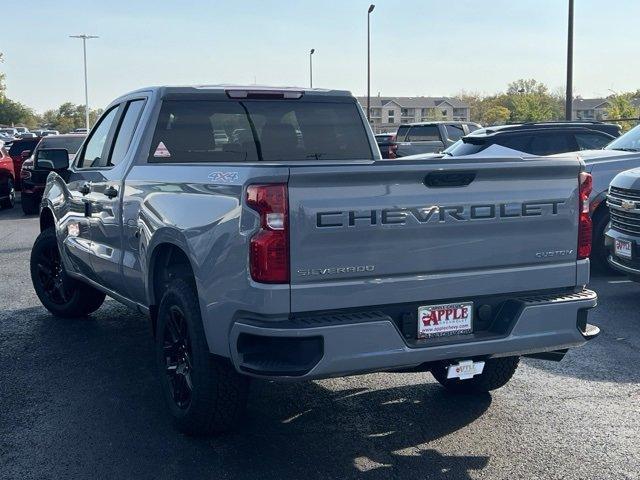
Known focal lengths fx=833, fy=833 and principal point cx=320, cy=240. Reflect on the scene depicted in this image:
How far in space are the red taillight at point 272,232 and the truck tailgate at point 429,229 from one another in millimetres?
39

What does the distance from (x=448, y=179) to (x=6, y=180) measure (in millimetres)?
18292

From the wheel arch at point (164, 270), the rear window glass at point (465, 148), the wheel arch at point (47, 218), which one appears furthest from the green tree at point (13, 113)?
the wheel arch at point (164, 270)

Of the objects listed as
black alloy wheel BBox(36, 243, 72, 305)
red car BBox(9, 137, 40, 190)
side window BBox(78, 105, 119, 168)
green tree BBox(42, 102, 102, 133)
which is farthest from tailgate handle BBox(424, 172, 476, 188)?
green tree BBox(42, 102, 102, 133)

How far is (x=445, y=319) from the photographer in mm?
4188

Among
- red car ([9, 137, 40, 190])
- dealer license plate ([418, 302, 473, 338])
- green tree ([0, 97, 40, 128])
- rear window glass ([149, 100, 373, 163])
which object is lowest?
dealer license plate ([418, 302, 473, 338])

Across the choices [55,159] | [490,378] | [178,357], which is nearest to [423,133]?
[55,159]

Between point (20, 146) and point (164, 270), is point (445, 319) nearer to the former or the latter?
point (164, 270)

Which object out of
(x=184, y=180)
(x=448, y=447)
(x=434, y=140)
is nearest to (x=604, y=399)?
(x=448, y=447)

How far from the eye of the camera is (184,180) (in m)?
4.69

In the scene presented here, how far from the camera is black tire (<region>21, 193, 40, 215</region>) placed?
62.0 feet

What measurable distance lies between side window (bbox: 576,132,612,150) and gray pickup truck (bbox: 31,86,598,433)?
8.46 metres

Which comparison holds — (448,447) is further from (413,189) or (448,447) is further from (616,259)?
(616,259)

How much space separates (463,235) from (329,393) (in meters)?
1.86

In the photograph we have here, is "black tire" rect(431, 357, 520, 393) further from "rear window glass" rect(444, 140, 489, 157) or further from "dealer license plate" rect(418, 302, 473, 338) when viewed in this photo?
"rear window glass" rect(444, 140, 489, 157)
